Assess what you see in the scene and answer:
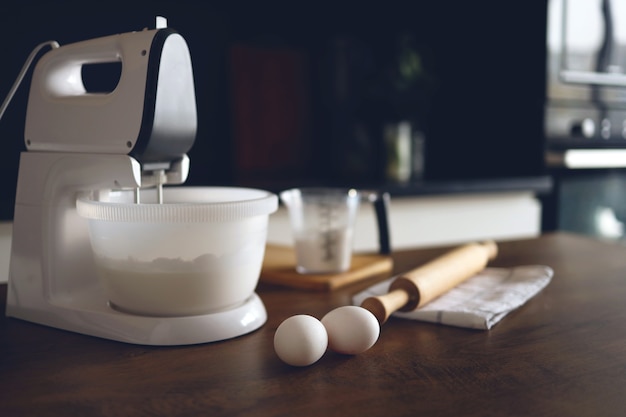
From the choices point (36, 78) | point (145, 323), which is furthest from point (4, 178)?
point (145, 323)

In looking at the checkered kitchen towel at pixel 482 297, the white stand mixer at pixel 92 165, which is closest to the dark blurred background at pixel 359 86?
the checkered kitchen towel at pixel 482 297

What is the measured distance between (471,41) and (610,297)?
5.27 ft

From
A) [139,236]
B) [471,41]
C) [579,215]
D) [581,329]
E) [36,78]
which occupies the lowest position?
[579,215]

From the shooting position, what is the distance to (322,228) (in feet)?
3.28

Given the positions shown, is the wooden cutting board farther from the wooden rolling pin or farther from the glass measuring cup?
the wooden rolling pin

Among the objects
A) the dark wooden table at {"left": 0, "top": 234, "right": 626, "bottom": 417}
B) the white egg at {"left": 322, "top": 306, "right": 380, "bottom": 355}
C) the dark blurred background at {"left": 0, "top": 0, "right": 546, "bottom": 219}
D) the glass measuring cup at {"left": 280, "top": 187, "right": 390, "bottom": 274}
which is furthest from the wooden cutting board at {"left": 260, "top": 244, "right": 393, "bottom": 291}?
the dark blurred background at {"left": 0, "top": 0, "right": 546, "bottom": 219}

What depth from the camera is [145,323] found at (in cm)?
67

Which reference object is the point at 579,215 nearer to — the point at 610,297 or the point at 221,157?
the point at 221,157

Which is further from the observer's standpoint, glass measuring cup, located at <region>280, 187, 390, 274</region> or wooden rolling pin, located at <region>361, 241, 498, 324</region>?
glass measuring cup, located at <region>280, 187, 390, 274</region>

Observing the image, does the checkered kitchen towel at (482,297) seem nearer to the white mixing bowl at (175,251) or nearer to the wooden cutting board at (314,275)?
the wooden cutting board at (314,275)

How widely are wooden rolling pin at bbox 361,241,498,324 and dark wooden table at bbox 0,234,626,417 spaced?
3 cm

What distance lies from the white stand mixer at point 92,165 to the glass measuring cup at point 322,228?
25 centimetres

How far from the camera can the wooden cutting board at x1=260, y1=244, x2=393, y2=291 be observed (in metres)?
0.92

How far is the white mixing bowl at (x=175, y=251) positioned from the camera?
25.3 inches
